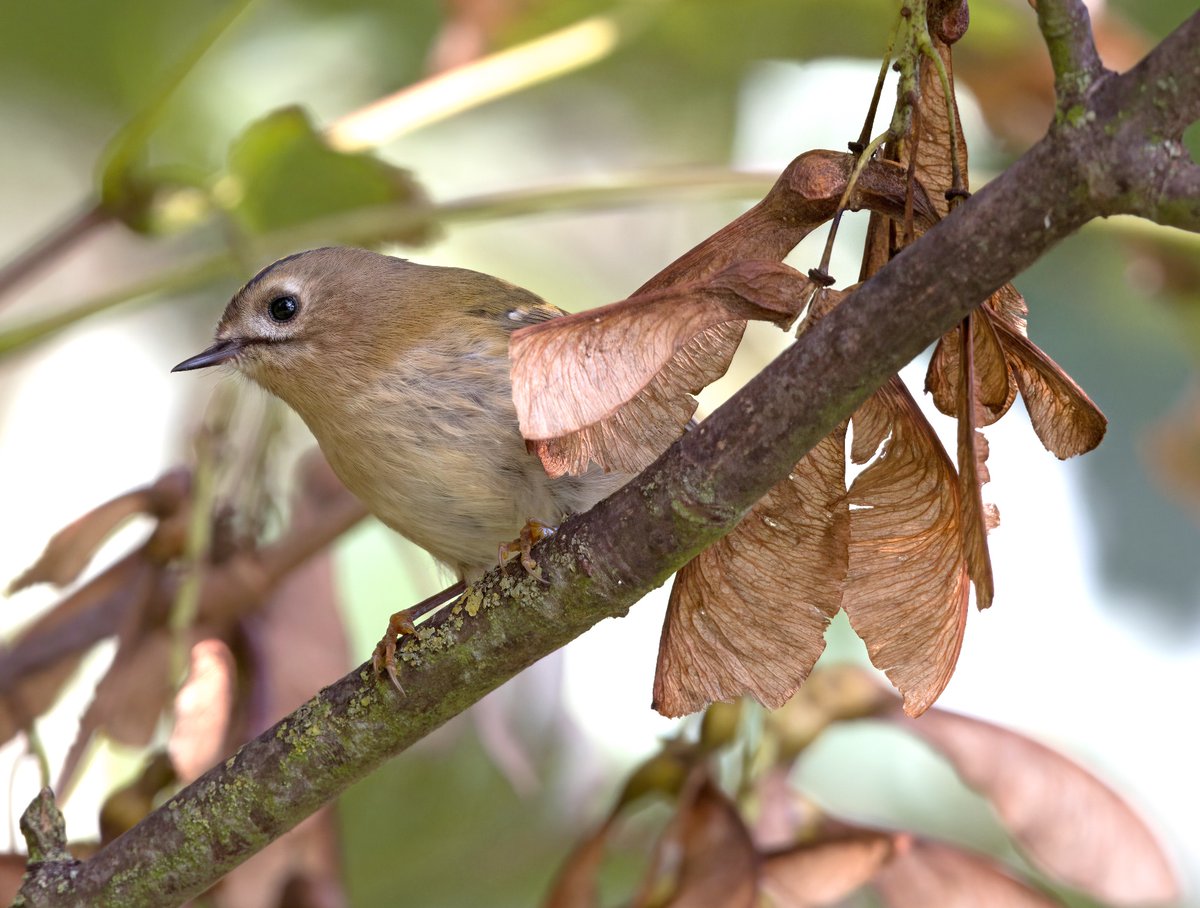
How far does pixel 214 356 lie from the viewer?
2.00 meters

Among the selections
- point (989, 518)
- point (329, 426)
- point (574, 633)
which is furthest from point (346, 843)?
point (989, 518)

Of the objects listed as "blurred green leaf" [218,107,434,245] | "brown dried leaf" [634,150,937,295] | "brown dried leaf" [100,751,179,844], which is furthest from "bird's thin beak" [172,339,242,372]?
"brown dried leaf" [634,150,937,295]

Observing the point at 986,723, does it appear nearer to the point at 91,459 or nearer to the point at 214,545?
the point at 214,545

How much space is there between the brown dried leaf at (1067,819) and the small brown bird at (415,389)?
56 centimetres

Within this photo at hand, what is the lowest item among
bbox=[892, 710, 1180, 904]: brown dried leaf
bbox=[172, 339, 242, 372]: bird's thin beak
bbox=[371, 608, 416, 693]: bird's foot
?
bbox=[892, 710, 1180, 904]: brown dried leaf

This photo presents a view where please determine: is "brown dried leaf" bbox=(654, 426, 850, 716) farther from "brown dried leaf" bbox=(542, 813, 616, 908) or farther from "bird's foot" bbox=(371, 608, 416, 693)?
"brown dried leaf" bbox=(542, 813, 616, 908)

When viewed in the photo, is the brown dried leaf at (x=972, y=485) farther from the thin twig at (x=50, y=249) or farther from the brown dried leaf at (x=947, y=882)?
the thin twig at (x=50, y=249)

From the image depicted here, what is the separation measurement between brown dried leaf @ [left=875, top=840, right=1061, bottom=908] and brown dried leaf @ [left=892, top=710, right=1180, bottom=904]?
64mm

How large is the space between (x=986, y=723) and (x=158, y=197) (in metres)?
1.26

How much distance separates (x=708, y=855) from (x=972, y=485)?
2.07 feet

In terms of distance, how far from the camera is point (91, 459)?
110 inches

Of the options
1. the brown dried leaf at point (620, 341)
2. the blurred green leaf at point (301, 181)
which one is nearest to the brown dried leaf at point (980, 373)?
the brown dried leaf at point (620, 341)

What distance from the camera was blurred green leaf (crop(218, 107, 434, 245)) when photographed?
1.88m

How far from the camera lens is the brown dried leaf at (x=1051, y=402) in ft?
3.12
